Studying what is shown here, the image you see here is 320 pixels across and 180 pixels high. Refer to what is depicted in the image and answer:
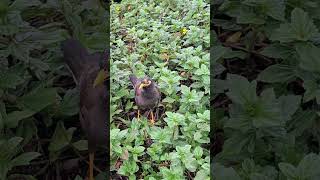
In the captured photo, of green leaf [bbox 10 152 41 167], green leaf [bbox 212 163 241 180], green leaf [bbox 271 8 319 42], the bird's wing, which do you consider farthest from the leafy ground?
green leaf [bbox 271 8 319 42]

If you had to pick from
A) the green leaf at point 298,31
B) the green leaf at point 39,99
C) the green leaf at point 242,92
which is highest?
the green leaf at point 298,31

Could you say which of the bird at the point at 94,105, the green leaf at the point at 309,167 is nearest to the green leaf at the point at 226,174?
the green leaf at the point at 309,167

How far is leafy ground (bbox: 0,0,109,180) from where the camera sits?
41.1 inches

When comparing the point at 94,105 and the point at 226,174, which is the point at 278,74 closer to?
the point at 226,174

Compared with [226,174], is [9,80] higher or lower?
higher

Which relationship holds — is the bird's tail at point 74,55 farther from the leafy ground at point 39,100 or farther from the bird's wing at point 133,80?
the bird's wing at point 133,80

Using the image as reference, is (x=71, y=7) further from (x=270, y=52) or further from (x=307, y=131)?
(x=307, y=131)

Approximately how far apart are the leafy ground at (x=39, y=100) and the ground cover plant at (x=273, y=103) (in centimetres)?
27

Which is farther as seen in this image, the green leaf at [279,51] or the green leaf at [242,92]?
the green leaf at [279,51]

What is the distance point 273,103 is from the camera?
1042 millimetres

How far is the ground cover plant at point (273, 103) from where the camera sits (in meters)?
1.03

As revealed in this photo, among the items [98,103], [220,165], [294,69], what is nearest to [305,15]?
[294,69]

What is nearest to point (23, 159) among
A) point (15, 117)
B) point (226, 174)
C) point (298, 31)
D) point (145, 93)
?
point (15, 117)

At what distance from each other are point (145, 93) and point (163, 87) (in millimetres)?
92
